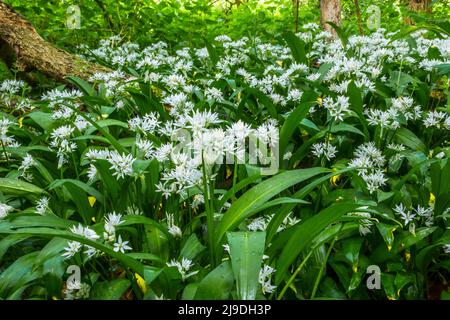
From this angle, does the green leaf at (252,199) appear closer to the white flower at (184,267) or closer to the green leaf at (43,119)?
the white flower at (184,267)

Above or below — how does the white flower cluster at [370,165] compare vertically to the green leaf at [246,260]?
above

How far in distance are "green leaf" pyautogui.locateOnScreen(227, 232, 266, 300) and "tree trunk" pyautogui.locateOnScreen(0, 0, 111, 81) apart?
118 inches

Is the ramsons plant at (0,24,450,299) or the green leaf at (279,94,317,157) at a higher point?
the green leaf at (279,94,317,157)

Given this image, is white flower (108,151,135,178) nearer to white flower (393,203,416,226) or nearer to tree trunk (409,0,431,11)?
white flower (393,203,416,226)

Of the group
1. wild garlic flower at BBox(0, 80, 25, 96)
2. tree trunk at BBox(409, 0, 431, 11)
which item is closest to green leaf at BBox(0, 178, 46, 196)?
wild garlic flower at BBox(0, 80, 25, 96)

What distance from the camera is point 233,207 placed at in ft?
5.15

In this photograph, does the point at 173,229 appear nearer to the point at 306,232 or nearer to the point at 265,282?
the point at 265,282

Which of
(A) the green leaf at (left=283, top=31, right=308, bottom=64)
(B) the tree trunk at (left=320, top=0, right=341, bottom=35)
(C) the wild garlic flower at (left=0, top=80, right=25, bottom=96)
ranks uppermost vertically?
(B) the tree trunk at (left=320, top=0, right=341, bottom=35)

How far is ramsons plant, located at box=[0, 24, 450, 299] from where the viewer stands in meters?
1.50

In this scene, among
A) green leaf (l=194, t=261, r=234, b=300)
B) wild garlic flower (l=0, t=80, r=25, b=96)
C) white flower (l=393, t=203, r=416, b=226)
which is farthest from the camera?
wild garlic flower (l=0, t=80, r=25, b=96)

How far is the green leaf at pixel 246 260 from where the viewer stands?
1253 millimetres

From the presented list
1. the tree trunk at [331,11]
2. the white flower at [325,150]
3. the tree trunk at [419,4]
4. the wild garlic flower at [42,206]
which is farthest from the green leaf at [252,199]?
the tree trunk at [419,4]
